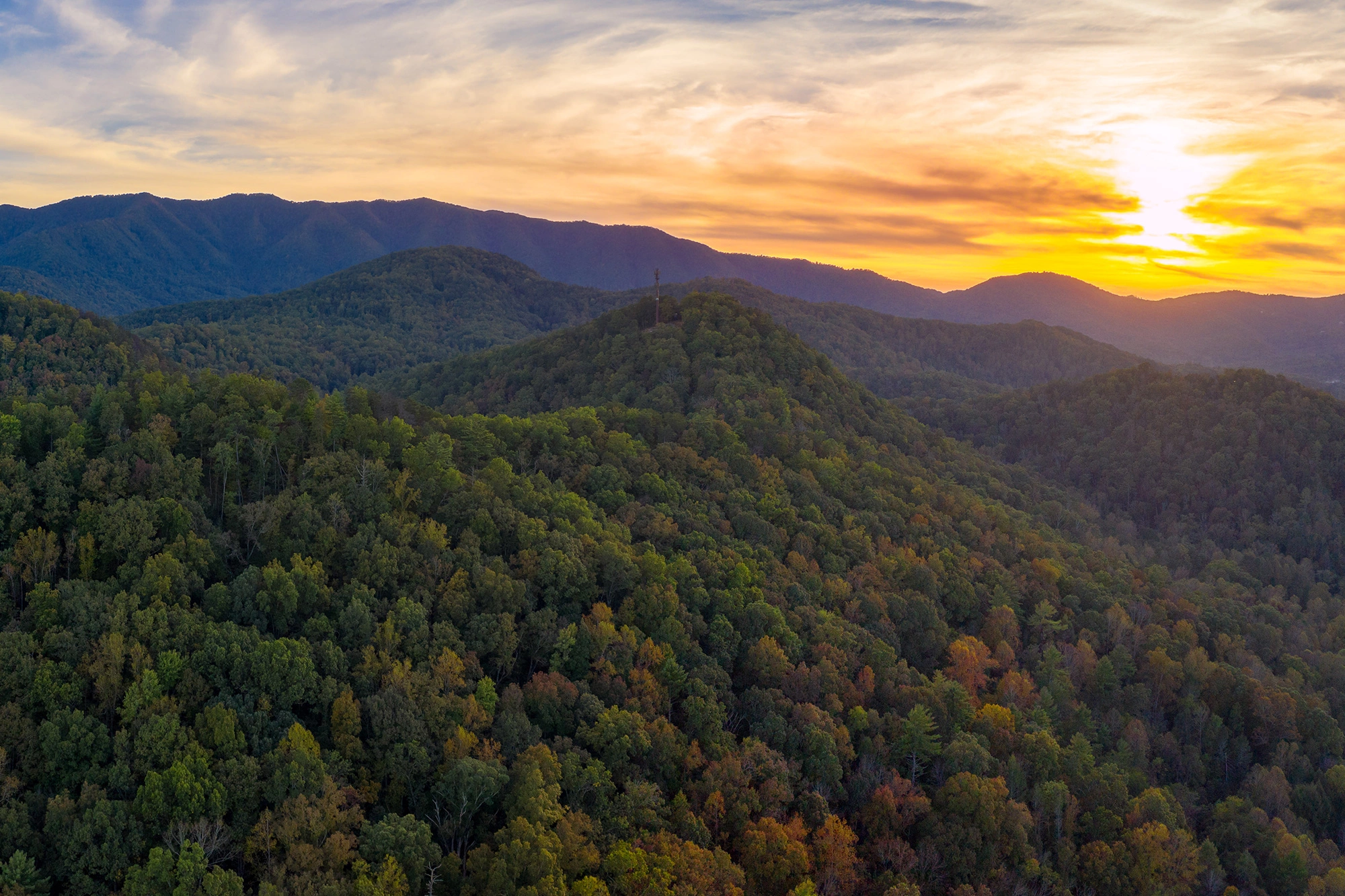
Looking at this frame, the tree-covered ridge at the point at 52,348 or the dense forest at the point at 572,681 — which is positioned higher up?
the tree-covered ridge at the point at 52,348

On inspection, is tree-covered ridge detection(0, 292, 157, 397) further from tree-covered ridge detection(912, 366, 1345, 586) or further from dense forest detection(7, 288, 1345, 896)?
tree-covered ridge detection(912, 366, 1345, 586)

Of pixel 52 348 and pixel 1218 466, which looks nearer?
pixel 52 348

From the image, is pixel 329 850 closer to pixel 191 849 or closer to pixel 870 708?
pixel 191 849

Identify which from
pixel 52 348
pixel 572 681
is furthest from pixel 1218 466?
Result: pixel 52 348

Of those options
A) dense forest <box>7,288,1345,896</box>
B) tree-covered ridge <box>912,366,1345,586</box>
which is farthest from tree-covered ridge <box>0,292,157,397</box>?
tree-covered ridge <box>912,366,1345,586</box>

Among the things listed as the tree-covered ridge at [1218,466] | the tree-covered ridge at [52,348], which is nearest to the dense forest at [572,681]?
the tree-covered ridge at [1218,466]

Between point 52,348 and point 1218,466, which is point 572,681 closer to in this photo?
point 52,348

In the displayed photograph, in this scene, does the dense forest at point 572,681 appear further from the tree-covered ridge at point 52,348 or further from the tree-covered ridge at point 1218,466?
the tree-covered ridge at point 52,348
